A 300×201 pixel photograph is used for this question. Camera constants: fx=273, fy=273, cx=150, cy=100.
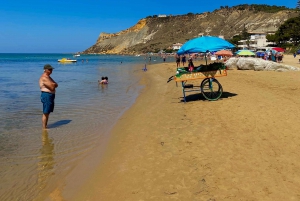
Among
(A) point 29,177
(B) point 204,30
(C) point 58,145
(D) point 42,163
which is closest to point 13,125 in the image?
(C) point 58,145

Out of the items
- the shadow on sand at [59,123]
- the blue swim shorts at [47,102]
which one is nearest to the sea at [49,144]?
the shadow on sand at [59,123]

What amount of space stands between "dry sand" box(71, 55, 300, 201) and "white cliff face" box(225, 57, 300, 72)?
13.0 metres

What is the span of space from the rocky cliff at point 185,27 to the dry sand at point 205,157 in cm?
12623

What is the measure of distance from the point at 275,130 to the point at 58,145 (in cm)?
500

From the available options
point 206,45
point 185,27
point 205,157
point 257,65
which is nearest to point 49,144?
point 205,157

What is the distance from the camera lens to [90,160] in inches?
216

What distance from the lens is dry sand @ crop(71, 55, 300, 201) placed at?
12.7 ft

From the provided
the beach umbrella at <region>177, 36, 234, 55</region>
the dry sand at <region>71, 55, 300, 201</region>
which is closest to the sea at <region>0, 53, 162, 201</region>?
the dry sand at <region>71, 55, 300, 201</region>

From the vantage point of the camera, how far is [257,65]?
856 inches

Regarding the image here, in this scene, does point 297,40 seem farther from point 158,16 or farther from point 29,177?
point 158,16

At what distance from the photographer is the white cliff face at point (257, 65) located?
2057 centimetres

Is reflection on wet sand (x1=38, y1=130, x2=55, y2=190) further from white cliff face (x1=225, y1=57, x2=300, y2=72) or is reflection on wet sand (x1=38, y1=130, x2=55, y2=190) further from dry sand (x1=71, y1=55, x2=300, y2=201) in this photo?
white cliff face (x1=225, y1=57, x2=300, y2=72)

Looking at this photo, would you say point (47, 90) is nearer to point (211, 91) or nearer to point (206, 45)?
point (206, 45)

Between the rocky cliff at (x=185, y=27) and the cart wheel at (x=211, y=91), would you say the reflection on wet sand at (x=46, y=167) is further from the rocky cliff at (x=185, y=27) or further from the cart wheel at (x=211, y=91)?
the rocky cliff at (x=185, y=27)
